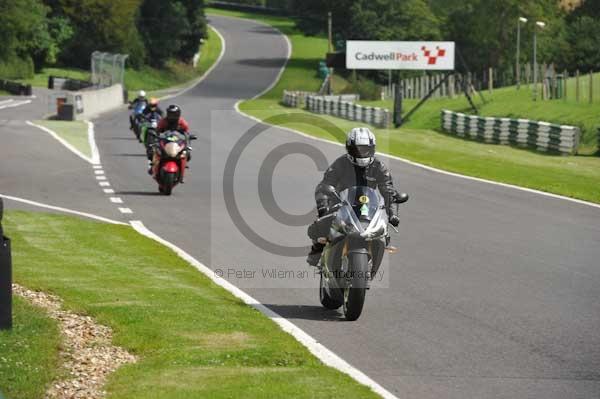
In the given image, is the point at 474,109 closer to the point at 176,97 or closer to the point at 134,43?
the point at 176,97

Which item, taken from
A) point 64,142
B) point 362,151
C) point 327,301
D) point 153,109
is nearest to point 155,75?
point 64,142

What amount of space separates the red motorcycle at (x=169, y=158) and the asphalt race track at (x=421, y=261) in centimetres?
32

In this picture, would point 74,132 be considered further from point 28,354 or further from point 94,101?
point 28,354

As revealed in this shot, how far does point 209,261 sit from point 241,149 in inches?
886

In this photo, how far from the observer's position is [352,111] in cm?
6231

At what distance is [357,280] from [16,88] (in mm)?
67128

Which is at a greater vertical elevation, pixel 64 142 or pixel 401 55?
pixel 401 55


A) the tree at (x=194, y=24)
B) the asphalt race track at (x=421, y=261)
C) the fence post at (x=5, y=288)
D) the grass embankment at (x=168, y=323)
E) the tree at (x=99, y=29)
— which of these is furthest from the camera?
the tree at (x=194, y=24)

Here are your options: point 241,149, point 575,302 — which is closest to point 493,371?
point 575,302

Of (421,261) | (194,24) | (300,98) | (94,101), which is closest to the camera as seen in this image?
(421,261)

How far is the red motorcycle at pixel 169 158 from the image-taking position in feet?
81.3

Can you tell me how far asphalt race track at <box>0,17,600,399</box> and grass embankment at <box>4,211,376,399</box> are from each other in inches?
21.5

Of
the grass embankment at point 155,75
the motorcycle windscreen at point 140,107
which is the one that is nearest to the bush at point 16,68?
the grass embankment at point 155,75

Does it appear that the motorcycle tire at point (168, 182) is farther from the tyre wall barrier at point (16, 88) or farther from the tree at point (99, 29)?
the tree at point (99, 29)
